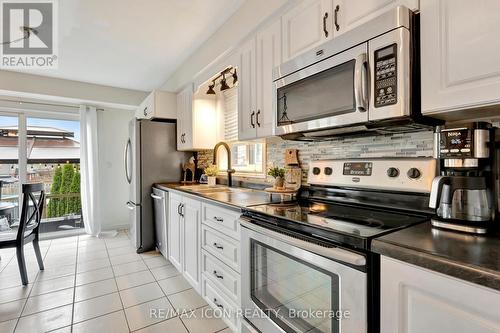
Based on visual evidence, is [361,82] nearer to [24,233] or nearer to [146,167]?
[146,167]

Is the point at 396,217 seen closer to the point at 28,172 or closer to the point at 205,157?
the point at 205,157

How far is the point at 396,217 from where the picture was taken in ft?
3.94

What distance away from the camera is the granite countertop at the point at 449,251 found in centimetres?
64

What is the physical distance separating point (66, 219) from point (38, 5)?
348 centimetres

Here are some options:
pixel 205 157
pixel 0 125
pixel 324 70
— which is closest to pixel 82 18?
pixel 205 157

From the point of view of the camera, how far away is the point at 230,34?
2.30 meters

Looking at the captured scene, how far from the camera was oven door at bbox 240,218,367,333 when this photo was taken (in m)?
0.89

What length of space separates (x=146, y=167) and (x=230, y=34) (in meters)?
1.98

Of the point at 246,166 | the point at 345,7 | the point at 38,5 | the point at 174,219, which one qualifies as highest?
the point at 38,5

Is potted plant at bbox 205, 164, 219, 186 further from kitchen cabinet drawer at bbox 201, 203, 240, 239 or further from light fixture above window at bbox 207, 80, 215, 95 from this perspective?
kitchen cabinet drawer at bbox 201, 203, 240, 239

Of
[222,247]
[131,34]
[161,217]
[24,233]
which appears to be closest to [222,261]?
[222,247]

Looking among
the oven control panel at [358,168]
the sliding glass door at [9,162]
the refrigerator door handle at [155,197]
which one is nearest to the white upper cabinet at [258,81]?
the oven control panel at [358,168]

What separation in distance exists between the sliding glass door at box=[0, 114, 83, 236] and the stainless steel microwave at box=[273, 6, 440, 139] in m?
4.25

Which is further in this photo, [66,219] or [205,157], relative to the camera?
[66,219]
